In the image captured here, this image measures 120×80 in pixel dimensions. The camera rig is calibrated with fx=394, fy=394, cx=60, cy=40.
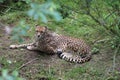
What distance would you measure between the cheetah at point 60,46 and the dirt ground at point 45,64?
0.24 ft

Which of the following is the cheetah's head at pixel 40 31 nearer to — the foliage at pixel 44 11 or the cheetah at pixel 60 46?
the cheetah at pixel 60 46

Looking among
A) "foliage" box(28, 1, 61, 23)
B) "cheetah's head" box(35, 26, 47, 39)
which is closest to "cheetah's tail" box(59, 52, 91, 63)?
"cheetah's head" box(35, 26, 47, 39)

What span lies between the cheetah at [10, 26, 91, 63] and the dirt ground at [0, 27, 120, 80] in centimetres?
7

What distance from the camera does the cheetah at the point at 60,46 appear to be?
211 inches

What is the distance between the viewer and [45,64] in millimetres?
5246

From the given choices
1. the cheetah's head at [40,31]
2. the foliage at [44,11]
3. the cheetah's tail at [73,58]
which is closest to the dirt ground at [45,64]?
the cheetah's tail at [73,58]

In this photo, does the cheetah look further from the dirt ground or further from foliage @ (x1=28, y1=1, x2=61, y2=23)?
foliage @ (x1=28, y1=1, x2=61, y2=23)

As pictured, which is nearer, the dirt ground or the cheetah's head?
the dirt ground

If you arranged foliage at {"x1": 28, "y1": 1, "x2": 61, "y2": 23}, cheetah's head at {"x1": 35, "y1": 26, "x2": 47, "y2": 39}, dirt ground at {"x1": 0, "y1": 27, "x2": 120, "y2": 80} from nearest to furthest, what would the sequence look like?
foliage at {"x1": 28, "y1": 1, "x2": 61, "y2": 23} → dirt ground at {"x1": 0, "y1": 27, "x2": 120, "y2": 80} → cheetah's head at {"x1": 35, "y1": 26, "x2": 47, "y2": 39}

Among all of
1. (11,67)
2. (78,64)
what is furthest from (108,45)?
(11,67)

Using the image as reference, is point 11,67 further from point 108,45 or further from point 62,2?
point 108,45

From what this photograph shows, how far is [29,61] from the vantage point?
5.27 m

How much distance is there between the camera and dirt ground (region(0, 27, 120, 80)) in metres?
5.04

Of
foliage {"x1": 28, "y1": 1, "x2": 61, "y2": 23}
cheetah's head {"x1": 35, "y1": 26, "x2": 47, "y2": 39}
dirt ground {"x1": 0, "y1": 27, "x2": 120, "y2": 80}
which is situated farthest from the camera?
cheetah's head {"x1": 35, "y1": 26, "x2": 47, "y2": 39}
